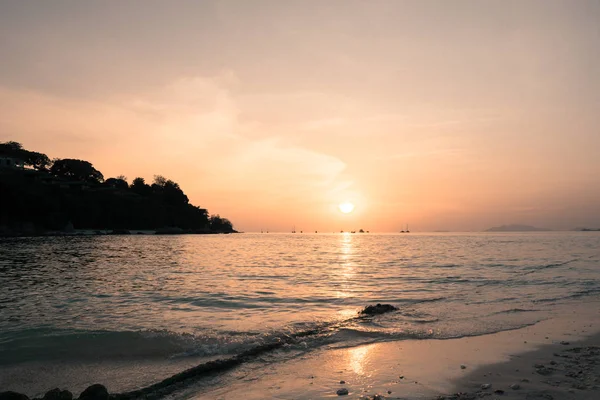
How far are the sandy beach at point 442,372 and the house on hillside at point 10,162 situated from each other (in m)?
175

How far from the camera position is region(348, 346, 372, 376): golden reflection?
32.4 ft

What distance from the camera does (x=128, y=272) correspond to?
34531mm

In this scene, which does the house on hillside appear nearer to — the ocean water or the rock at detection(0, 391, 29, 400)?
the ocean water

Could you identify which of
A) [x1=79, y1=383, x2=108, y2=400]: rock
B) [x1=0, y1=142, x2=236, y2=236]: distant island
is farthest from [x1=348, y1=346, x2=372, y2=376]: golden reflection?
[x1=0, y1=142, x2=236, y2=236]: distant island

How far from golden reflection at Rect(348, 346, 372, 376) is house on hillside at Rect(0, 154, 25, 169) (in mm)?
174585

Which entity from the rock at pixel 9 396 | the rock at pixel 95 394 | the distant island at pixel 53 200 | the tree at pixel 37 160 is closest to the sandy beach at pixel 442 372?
the rock at pixel 95 394

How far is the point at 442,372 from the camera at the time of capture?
9617mm

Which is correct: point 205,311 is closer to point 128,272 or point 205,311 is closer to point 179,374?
point 179,374

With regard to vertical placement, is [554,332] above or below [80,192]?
below

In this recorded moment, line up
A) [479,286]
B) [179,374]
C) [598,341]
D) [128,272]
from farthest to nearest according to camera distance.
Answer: [128,272]
[479,286]
[598,341]
[179,374]

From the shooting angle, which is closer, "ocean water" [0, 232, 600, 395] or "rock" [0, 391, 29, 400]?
"rock" [0, 391, 29, 400]

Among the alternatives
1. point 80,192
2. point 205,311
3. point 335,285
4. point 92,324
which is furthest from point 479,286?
point 80,192

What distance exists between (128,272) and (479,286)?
2880 cm

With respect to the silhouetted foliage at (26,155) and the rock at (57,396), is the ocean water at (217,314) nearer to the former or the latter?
the rock at (57,396)
